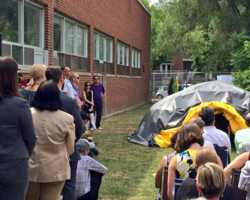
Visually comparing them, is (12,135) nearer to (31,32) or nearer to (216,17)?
(31,32)

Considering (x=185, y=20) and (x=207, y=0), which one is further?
(x=185, y=20)

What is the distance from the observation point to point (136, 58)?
2738 centimetres

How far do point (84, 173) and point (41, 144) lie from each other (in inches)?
48.0

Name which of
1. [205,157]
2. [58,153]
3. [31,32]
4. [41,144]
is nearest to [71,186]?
[58,153]

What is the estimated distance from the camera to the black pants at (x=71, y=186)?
4.45 metres

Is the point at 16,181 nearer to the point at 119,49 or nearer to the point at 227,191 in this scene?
the point at 227,191

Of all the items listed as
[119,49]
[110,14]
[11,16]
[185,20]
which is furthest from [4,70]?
[185,20]

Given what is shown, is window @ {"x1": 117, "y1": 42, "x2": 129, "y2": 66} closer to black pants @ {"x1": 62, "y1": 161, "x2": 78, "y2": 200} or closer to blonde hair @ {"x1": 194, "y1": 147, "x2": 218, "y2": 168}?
black pants @ {"x1": 62, "y1": 161, "x2": 78, "y2": 200}

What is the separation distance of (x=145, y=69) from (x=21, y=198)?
90.7ft

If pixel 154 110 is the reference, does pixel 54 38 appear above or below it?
above

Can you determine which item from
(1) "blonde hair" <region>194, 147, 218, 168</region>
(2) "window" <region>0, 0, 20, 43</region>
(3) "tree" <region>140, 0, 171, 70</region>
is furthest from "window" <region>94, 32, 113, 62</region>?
(3) "tree" <region>140, 0, 171, 70</region>

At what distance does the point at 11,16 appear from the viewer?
9.79 m

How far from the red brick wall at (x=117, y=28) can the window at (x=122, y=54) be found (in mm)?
409

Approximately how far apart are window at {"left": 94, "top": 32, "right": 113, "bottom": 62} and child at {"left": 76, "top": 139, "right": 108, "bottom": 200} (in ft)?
41.2
